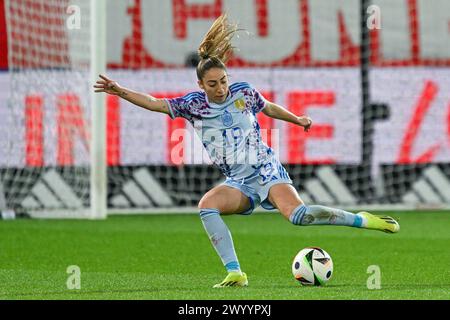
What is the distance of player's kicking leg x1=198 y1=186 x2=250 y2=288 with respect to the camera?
8.11 metres

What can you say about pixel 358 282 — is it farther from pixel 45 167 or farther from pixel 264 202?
pixel 45 167

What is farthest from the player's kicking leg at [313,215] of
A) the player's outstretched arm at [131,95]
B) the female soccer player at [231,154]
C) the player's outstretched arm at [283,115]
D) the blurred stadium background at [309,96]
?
the blurred stadium background at [309,96]

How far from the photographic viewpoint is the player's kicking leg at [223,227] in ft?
26.6

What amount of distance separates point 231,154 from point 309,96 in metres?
8.00

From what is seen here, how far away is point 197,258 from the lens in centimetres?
1056

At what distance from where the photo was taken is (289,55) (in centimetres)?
1641

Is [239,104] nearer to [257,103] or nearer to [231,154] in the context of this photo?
[257,103]

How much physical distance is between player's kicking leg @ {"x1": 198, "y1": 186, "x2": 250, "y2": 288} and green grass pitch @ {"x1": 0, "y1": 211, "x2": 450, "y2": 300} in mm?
143

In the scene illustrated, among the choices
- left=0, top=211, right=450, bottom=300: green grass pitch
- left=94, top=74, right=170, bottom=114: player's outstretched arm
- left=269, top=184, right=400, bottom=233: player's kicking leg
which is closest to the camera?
left=0, top=211, right=450, bottom=300: green grass pitch

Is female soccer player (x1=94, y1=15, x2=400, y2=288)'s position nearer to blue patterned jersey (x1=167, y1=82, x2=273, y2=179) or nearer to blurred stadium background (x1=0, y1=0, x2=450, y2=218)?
blue patterned jersey (x1=167, y1=82, x2=273, y2=179)

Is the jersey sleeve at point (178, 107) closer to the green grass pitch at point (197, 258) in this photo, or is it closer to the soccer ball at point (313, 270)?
the green grass pitch at point (197, 258)

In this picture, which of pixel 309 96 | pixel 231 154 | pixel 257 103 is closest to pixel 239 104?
pixel 257 103

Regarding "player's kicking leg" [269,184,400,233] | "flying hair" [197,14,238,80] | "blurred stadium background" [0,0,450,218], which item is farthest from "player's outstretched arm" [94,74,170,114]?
"blurred stadium background" [0,0,450,218]

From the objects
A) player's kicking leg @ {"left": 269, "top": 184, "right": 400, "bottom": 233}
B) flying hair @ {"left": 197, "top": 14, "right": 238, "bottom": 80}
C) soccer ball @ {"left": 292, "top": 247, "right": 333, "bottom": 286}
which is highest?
flying hair @ {"left": 197, "top": 14, "right": 238, "bottom": 80}
